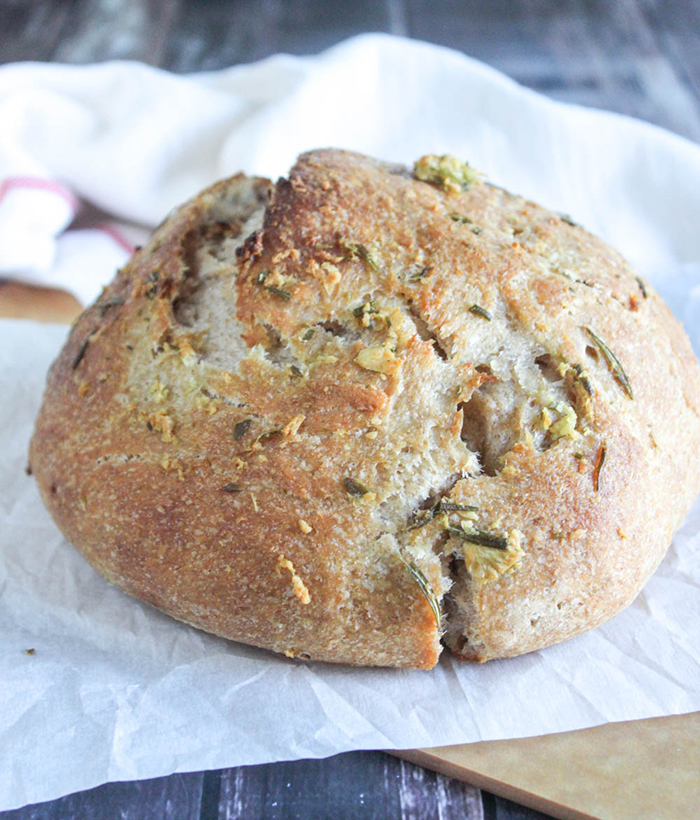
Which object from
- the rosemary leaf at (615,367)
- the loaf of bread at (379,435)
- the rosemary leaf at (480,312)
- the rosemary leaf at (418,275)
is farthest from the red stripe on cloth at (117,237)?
the rosemary leaf at (615,367)

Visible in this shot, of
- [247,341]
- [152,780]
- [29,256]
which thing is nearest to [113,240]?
[29,256]

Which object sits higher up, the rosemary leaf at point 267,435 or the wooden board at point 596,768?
the rosemary leaf at point 267,435

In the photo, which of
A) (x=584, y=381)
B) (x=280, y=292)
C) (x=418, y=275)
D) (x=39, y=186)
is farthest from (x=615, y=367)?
(x=39, y=186)

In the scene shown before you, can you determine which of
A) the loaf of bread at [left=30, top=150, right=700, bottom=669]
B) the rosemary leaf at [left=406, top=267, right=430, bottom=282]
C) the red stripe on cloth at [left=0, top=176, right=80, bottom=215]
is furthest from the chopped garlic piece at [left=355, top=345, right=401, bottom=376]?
the red stripe on cloth at [left=0, top=176, right=80, bottom=215]

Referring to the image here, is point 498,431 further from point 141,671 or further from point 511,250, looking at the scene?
point 141,671

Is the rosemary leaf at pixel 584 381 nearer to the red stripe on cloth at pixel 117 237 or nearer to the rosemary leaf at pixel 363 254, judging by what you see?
the rosemary leaf at pixel 363 254

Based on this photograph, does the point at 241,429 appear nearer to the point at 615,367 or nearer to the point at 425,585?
the point at 425,585

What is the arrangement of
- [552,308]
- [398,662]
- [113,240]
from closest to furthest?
[398,662], [552,308], [113,240]
